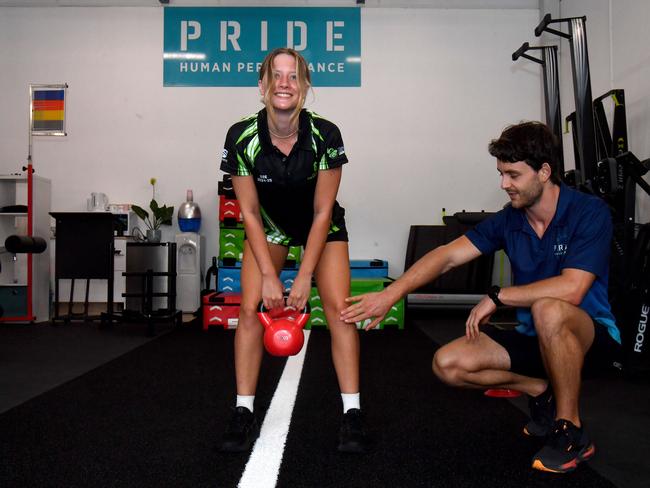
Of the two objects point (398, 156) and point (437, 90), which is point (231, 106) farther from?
point (437, 90)

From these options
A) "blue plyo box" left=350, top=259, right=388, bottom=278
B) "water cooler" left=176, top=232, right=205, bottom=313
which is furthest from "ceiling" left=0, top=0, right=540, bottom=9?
"blue plyo box" left=350, top=259, right=388, bottom=278

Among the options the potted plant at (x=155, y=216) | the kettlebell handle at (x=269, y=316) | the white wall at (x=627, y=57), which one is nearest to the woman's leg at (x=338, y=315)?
the kettlebell handle at (x=269, y=316)

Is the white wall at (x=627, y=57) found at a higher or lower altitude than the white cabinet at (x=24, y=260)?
higher

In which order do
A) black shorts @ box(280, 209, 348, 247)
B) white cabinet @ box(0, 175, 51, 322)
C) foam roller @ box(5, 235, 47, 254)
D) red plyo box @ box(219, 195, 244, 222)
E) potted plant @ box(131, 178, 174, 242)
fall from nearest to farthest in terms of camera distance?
1. black shorts @ box(280, 209, 348, 247)
2. foam roller @ box(5, 235, 47, 254)
3. white cabinet @ box(0, 175, 51, 322)
4. red plyo box @ box(219, 195, 244, 222)
5. potted plant @ box(131, 178, 174, 242)

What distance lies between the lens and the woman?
1.71 m

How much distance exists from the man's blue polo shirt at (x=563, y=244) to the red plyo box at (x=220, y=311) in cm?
304

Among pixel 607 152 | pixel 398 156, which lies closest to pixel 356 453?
pixel 607 152

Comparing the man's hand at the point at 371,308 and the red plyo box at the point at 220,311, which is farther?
the red plyo box at the point at 220,311

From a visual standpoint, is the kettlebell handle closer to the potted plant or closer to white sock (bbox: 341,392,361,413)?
white sock (bbox: 341,392,361,413)

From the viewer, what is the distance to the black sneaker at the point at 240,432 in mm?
1671

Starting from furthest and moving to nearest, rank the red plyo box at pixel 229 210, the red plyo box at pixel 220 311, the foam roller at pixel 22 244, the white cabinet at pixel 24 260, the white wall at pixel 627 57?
the red plyo box at pixel 229 210, the white cabinet at pixel 24 260, the red plyo box at pixel 220 311, the white wall at pixel 627 57, the foam roller at pixel 22 244

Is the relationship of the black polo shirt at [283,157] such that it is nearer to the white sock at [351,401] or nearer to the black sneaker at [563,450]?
the white sock at [351,401]

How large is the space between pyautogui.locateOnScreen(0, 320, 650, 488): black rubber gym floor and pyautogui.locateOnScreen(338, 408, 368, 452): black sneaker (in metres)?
0.05

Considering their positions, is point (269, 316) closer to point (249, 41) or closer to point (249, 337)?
point (249, 337)
